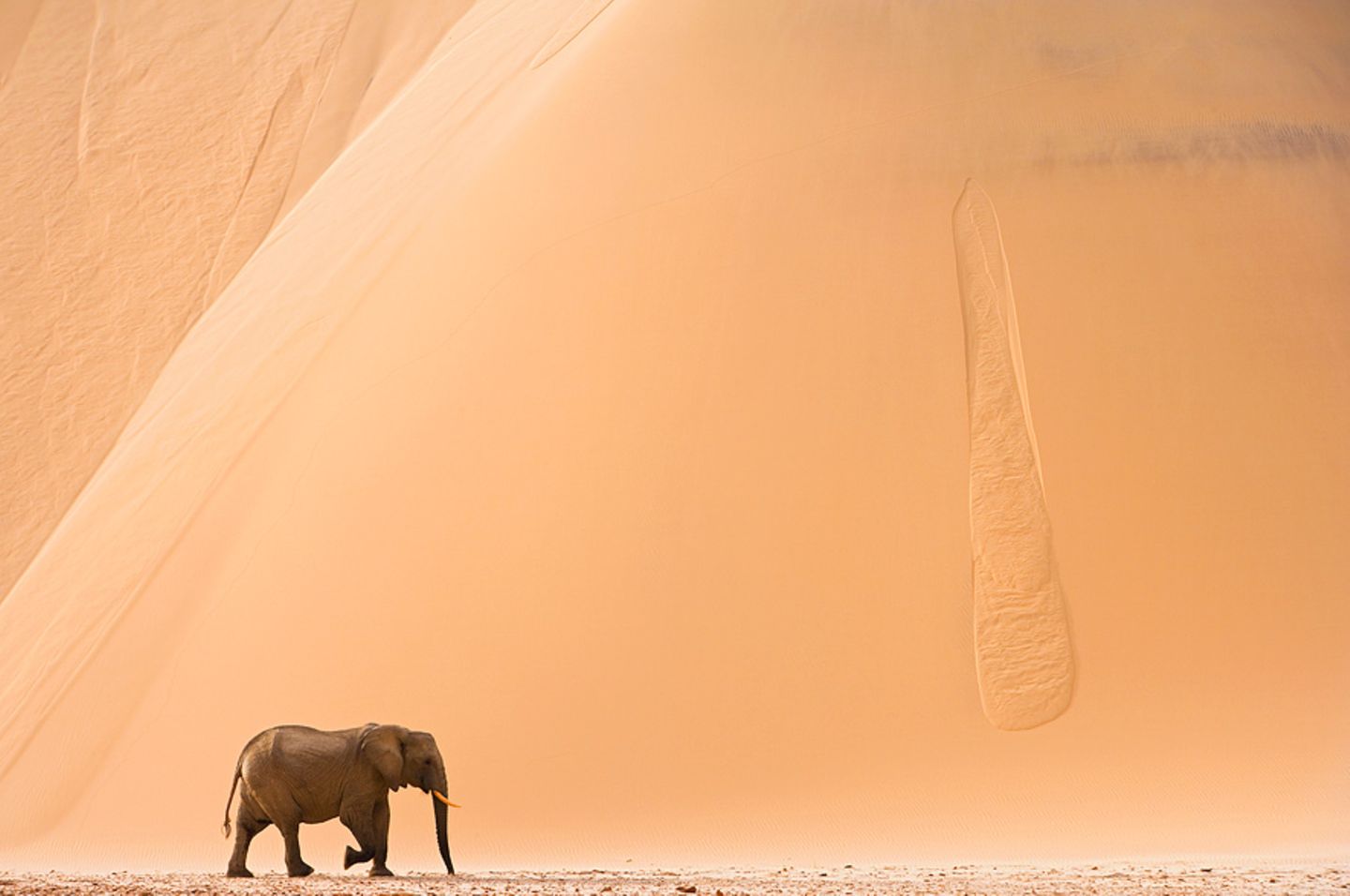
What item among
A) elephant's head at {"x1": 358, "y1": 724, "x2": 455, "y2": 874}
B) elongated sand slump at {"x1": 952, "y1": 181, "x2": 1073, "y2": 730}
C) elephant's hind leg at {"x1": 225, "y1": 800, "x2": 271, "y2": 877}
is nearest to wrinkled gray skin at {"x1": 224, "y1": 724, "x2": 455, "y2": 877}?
elephant's head at {"x1": 358, "y1": 724, "x2": 455, "y2": 874}

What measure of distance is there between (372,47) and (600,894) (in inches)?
840

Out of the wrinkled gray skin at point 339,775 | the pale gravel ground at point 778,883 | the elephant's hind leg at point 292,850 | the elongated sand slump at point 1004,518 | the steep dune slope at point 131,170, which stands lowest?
the pale gravel ground at point 778,883

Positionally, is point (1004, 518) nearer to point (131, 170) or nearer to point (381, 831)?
point (381, 831)

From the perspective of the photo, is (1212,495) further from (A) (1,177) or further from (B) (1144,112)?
(A) (1,177)

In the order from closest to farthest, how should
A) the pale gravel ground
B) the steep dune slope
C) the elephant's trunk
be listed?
the pale gravel ground → the elephant's trunk → the steep dune slope

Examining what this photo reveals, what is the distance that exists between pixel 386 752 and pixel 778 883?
288cm

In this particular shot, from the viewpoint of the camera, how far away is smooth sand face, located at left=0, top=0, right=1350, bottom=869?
1387 centimetres

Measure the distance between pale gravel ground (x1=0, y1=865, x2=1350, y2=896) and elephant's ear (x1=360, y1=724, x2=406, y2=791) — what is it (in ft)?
2.28

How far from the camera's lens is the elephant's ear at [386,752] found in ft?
35.0

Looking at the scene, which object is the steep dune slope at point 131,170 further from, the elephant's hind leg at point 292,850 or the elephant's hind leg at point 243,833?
the elephant's hind leg at point 292,850

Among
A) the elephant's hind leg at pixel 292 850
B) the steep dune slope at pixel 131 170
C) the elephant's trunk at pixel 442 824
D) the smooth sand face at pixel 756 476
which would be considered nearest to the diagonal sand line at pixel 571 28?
the smooth sand face at pixel 756 476

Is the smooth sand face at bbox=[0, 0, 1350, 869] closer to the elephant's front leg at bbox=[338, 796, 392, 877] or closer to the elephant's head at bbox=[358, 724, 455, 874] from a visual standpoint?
the elephant's front leg at bbox=[338, 796, 392, 877]

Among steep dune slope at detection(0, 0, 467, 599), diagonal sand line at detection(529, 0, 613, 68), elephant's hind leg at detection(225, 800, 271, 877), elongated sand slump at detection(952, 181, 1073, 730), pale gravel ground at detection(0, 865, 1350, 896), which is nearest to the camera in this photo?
pale gravel ground at detection(0, 865, 1350, 896)

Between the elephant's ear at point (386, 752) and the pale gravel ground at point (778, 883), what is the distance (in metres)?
0.70
